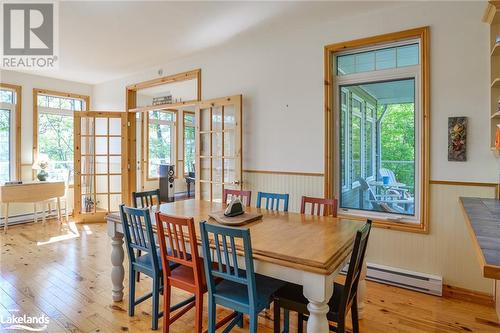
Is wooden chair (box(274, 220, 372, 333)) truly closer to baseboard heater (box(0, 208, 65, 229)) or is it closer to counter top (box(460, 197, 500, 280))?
counter top (box(460, 197, 500, 280))

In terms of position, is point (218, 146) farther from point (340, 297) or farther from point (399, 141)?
point (340, 297)

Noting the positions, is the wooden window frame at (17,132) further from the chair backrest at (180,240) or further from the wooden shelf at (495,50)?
the wooden shelf at (495,50)

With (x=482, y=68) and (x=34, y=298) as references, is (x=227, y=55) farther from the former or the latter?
(x=34, y=298)

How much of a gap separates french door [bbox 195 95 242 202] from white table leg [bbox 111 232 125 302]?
177cm

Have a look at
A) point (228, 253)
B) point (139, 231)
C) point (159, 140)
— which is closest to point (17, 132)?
point (159, 140)

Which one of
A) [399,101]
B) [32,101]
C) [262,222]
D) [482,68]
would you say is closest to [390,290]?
[262,222]

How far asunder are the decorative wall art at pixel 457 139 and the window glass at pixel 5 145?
21.8 ft

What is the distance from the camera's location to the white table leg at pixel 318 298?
1.47 meters

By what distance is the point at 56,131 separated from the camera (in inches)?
234

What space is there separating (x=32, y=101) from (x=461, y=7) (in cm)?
664

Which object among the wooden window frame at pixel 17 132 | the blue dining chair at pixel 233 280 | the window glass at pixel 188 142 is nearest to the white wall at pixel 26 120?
the wooden window frame at pixel 17 132

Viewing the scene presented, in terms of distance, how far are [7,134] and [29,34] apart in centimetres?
254

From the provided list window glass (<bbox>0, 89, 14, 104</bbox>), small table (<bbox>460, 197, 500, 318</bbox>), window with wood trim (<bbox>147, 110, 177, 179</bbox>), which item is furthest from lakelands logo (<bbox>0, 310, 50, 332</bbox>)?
window with wood trim (<bbox>147, 110, 177, 179</bbox>)

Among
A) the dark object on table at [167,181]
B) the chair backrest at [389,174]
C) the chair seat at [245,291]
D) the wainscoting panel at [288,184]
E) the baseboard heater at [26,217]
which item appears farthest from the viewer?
the dark object on table at [167,181]
